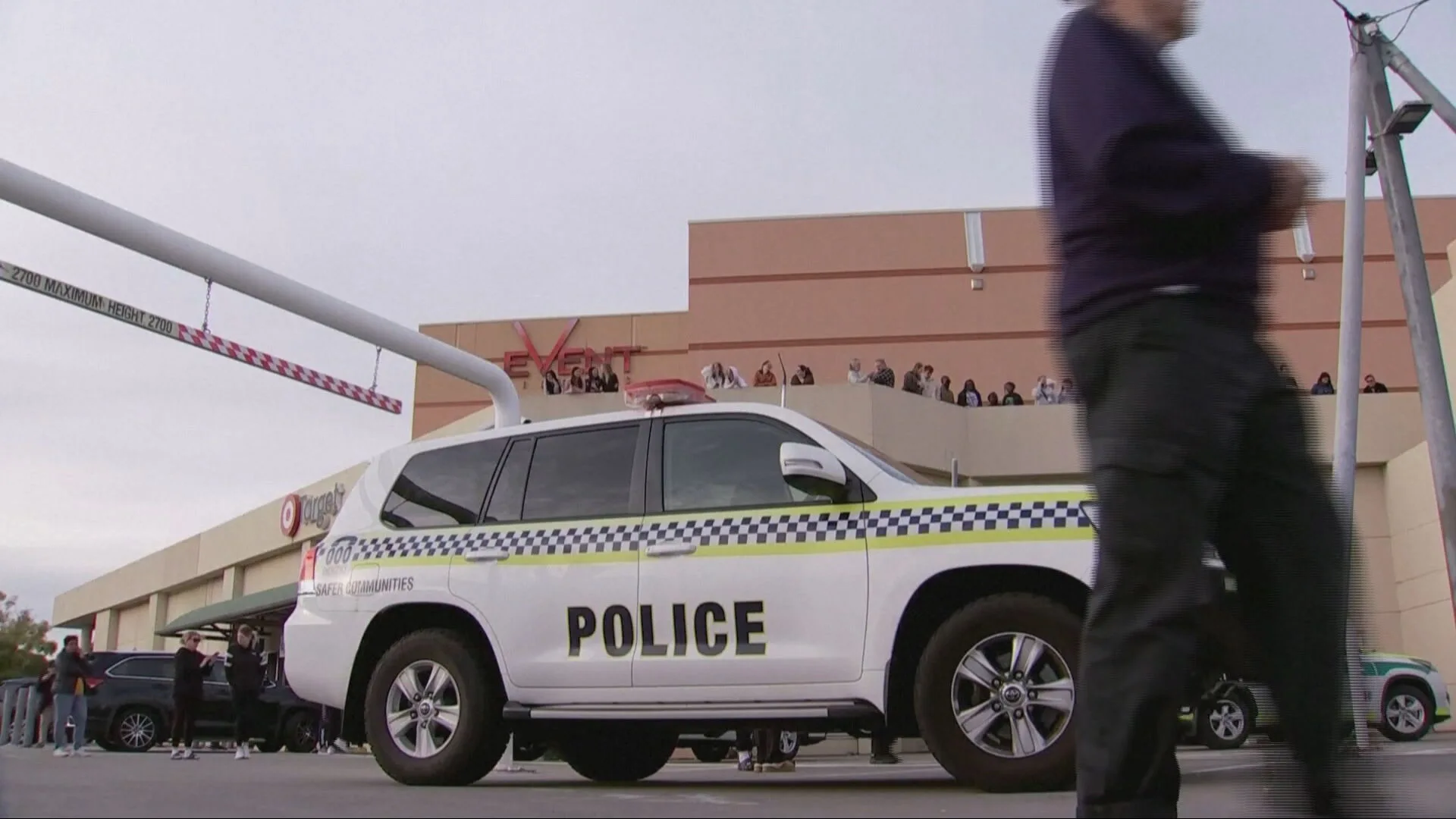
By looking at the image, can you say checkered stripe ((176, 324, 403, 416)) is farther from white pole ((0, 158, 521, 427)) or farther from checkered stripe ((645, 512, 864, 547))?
checkered stripe ((645, 512, 864, 547))

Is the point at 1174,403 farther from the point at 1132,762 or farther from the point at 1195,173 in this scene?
the point at 1132,762

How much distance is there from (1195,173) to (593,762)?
5.63 metres

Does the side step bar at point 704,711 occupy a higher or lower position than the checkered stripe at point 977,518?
lower

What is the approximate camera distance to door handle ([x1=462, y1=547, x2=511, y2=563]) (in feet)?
21.9

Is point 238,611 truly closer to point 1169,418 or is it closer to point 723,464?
point 723,464

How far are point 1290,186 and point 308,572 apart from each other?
5.96m

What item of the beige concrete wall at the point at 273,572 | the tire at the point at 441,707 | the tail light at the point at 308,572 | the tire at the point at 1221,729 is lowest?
the tire at the point at 1221,729

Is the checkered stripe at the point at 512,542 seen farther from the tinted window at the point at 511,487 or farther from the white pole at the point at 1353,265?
the white pole at the point at 1353,265

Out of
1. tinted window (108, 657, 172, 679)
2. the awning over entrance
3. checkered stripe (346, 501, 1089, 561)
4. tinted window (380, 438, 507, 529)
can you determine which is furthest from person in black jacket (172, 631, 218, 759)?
checkered stripe (346, 501, 1089, 561)

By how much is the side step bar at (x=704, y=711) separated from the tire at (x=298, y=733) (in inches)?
661

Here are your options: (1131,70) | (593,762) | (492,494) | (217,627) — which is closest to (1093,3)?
(1131,70)

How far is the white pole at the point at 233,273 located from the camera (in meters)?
12.0

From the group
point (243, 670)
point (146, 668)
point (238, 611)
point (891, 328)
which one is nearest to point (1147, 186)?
point (243, 670)

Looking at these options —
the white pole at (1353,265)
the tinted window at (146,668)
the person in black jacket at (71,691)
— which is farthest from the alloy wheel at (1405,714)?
the tinted window at (146,668)
